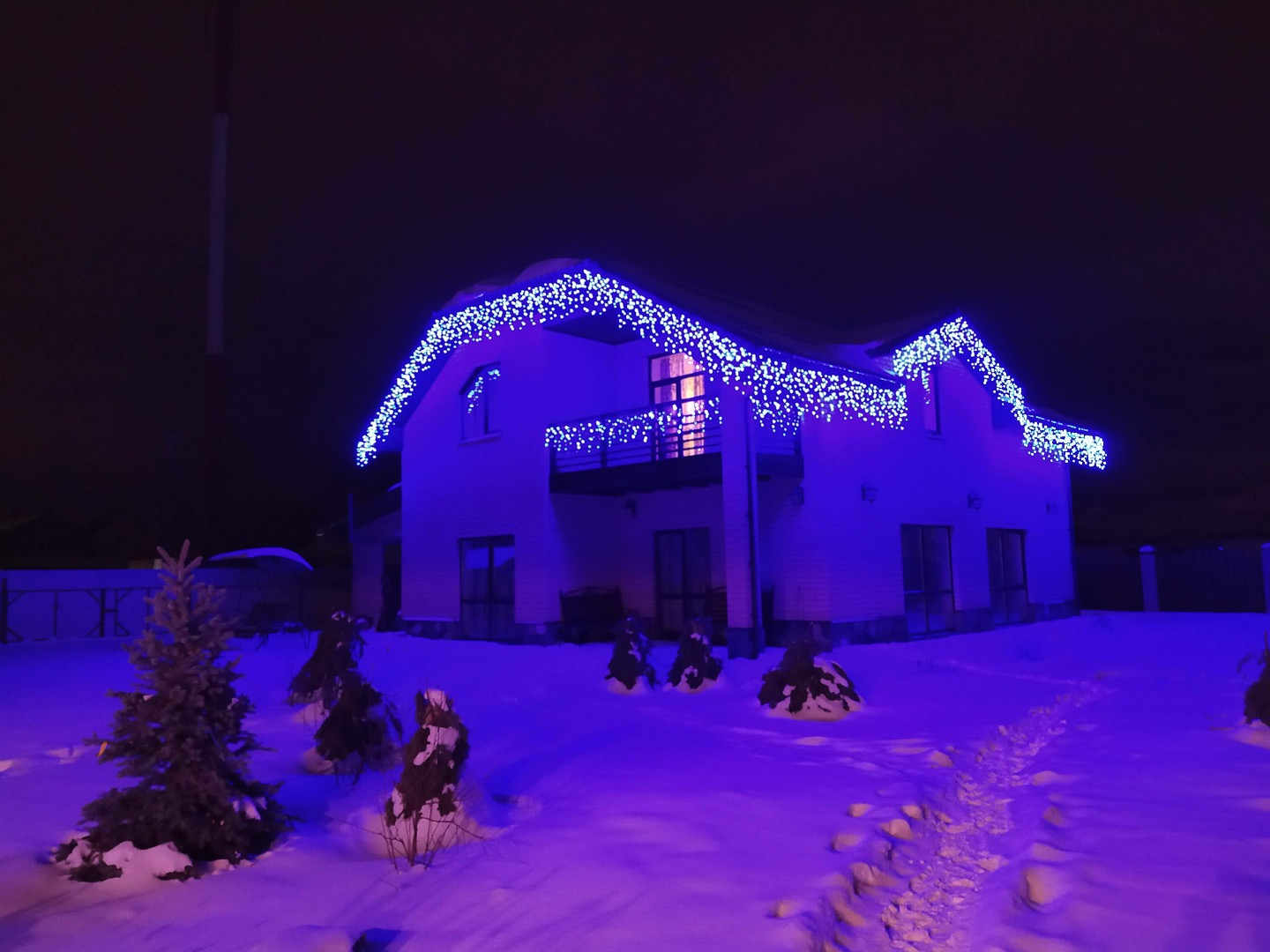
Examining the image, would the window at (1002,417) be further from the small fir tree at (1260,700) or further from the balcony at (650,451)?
the small fir tree at (1260,700)

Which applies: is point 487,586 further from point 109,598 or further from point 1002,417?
point 1002,417

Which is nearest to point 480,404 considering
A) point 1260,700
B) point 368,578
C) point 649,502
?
point 649,502

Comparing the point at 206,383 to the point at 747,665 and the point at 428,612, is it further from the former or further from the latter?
the point at 747,665

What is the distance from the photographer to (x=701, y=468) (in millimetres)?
14758

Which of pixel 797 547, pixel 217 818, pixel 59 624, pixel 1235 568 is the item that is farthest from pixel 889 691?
pixel 59 624

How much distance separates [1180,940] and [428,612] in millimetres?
17276

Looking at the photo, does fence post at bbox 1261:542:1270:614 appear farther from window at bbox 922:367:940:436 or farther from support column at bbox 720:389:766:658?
support column at bbox 720:389:766:658

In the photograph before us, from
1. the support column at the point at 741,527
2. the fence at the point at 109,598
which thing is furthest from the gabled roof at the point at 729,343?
the fence at the point at 109,598

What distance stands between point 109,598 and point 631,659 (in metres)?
18.3

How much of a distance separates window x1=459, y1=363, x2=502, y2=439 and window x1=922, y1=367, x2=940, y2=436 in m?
8.44

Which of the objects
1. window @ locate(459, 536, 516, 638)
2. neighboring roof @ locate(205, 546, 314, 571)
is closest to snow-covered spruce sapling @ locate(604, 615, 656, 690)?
window @ locate(459, 536, 516, 638)

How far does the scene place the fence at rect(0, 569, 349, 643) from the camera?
848 inches

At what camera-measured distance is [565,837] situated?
5062mm

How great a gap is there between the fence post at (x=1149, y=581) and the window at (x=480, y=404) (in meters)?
16.9
